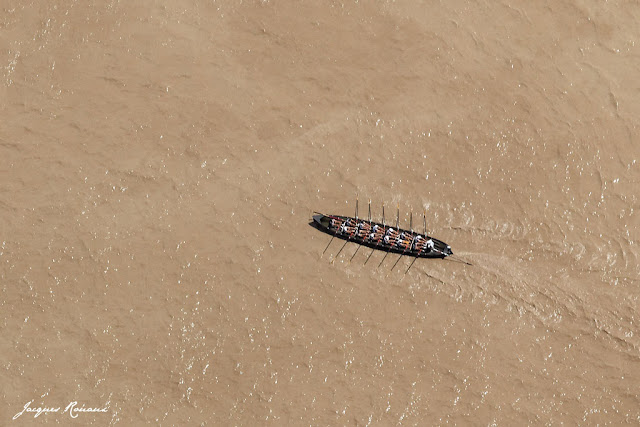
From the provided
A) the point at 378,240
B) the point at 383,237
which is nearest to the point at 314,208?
the point at 378,240

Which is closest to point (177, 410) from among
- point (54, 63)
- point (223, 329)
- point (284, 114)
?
point (223, 329)

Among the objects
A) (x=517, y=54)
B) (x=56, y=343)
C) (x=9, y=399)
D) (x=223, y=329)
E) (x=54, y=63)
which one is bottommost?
(x=9, y=399)

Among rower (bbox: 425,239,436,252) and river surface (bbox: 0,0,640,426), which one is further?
river surface (bbox: 0,0,640,426)

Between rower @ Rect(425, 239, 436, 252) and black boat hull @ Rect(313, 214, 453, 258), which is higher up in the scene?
rower @ Rect(425, 239, 436, 252)

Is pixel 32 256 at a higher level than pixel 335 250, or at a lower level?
lower

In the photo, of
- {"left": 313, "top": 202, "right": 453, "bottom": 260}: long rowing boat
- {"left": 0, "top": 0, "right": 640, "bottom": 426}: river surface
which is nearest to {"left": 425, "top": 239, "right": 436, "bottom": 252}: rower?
{"left": 313, "top": 202, "right": 453, "bottom": 260}: long rowing boat

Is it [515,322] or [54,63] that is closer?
[515,322]

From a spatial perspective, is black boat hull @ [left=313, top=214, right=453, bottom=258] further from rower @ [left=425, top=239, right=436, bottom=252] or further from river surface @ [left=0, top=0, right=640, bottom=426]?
river surface @ [left=0, top=0, right=640, bottom=426]

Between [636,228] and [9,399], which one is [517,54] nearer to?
[636,228]

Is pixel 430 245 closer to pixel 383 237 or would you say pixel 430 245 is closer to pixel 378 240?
pixel 383 237
